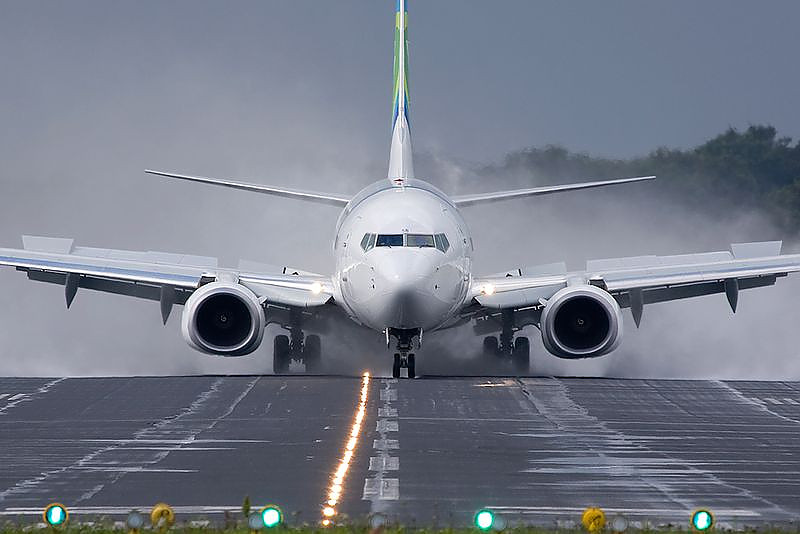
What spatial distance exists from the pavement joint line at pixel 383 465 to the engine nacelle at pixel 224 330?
6.98 meters

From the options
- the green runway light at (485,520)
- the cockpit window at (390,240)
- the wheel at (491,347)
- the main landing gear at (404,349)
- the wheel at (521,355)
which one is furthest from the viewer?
the wheel at (491,347)

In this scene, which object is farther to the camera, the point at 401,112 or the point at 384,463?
the point at 401,112

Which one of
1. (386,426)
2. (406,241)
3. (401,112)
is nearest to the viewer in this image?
(386,426)

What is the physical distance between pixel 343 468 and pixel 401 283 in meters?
13.7

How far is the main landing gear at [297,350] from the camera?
4009cm

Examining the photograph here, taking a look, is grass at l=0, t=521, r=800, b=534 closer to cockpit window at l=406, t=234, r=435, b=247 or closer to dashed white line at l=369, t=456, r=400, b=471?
dashed white line at l=369, t=456, r=400, b=471

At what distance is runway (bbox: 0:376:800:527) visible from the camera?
61.6ft

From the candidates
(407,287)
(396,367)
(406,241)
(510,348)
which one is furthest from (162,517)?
(510,348)

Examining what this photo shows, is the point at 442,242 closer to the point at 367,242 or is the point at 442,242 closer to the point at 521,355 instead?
the point at 367,242

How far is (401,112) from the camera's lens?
43906 millimetres

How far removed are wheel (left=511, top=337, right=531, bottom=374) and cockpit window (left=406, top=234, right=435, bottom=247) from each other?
4702mm

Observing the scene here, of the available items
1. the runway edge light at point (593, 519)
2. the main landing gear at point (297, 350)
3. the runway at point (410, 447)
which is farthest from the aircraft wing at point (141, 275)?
the runway edge light at point (593, 519)

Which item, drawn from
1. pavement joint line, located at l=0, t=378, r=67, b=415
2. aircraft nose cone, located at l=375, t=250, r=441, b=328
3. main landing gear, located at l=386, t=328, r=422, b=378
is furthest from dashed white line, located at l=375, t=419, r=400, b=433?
main landing gear, located at l=386, t=328, r=422, b=378

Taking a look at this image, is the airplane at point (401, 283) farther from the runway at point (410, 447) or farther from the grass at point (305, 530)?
the grass at point (305, 530)
